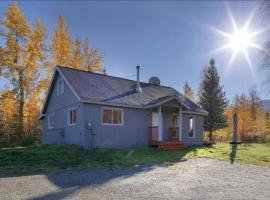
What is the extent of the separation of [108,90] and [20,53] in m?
11.5

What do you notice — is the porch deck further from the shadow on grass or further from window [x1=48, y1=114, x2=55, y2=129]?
window [x1=48, y1=114, x2=55, y2=129]

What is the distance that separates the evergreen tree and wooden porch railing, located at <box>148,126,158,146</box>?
11.6m

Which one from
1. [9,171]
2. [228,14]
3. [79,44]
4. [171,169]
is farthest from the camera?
[79,44]

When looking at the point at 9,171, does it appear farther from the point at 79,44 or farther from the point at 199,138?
the point at 79,44

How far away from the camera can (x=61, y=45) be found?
26234 millimetres

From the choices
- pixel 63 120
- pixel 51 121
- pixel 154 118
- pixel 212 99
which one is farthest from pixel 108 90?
pixel 212 99

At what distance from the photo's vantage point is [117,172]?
8.93 metres

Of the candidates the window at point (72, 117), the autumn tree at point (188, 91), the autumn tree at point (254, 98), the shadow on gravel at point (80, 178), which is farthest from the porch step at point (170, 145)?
the autumn tree at point (254, 98)

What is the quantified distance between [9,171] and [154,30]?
12.4 metres

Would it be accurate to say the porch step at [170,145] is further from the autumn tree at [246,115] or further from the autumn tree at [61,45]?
the autumn tree at [246,115]

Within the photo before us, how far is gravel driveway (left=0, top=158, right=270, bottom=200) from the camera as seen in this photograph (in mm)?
6055

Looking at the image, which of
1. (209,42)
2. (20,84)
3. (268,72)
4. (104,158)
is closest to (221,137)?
(268,72)

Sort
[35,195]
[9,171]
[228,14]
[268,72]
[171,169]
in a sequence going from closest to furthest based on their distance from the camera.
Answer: [35,195]
[9,171]
[171,169]
[228,14]
[268,72]

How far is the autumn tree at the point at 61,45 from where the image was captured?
26.1m
